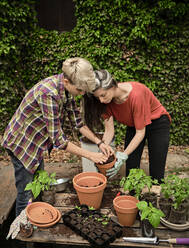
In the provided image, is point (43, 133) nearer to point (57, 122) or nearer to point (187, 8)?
point (57, 122)

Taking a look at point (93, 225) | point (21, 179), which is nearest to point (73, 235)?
point (93, 225)

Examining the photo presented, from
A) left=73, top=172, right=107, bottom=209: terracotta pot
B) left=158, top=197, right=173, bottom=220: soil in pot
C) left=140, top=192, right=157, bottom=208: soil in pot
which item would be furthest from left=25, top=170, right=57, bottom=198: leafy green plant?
left=158, top=197, right=173, bottom=220: soil in pot

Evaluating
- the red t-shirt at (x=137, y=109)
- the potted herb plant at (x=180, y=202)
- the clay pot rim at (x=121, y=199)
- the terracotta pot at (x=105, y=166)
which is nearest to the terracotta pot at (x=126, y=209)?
the clay pot rim at (x=121, y=199)

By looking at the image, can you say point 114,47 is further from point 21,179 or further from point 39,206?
point 39,206

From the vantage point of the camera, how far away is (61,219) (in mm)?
1526

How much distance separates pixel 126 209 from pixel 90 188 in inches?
10.4

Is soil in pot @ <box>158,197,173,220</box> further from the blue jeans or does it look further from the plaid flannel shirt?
the blue jeans

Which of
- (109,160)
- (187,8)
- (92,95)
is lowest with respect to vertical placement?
(109,160)

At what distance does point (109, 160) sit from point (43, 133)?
22.0 inches

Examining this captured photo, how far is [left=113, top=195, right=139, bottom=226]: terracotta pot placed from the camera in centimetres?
141

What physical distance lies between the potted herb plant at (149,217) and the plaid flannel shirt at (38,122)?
29.0 inches

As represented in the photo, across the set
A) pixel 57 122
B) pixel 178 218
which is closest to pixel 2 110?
pixel 57 122

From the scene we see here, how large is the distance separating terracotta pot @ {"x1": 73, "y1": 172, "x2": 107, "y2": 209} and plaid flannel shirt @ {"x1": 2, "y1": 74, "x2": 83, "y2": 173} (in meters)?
0.28

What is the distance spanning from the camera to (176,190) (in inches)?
57.5
